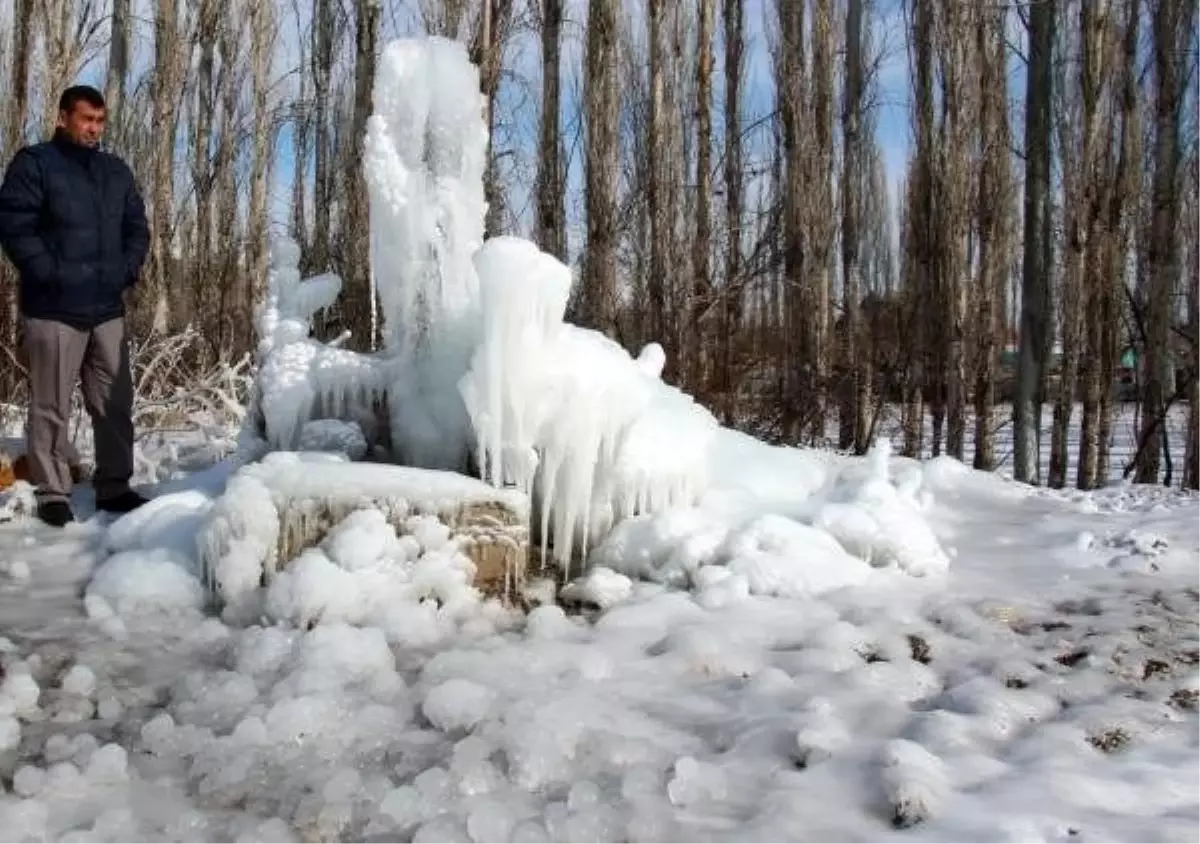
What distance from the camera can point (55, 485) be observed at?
13.3ft

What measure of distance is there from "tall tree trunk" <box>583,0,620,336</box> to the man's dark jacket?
537 centimetres

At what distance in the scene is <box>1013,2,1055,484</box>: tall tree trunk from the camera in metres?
8.54

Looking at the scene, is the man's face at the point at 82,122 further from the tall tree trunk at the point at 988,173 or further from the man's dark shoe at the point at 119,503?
the tall tree trunk at the point at 988,173

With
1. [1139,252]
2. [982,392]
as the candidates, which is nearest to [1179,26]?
[982,392]

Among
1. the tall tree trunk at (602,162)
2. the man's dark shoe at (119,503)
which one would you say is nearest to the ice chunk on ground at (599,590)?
the man's dark shoe at (119,503)

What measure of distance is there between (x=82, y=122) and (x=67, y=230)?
425 mm

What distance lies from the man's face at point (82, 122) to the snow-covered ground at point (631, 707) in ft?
4.82

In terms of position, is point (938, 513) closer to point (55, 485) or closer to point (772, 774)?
point (772, 774)

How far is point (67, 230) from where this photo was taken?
3.93 metres

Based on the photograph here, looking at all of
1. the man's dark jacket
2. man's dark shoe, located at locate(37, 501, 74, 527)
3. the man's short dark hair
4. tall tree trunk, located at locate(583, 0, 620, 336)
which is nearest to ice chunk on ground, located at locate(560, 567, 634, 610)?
man's dark shoe, located at locate(37, 501, 74, 527)

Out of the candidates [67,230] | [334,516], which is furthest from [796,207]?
[334,516]

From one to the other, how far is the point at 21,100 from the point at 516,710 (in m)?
8.24

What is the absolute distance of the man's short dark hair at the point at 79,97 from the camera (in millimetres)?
3857

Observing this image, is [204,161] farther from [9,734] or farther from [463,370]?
[9,734]
